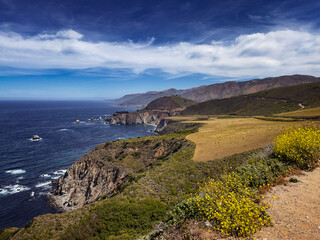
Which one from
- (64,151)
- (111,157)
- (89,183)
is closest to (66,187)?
(89,183)

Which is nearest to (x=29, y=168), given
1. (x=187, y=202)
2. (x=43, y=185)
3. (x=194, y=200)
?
(x=43, y=185)

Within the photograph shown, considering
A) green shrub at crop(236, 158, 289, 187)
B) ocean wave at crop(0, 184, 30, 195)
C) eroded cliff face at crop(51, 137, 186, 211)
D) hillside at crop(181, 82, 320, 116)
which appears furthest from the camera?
hillside at crop(181, 82, 320, 116)

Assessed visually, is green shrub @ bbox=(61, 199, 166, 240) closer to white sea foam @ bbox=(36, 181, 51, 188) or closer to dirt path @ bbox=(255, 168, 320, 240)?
dirt path @ bbox=(255, 168, 320, 240)

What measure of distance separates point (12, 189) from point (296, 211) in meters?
68.2

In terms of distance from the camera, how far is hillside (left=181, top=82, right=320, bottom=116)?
4903 inches

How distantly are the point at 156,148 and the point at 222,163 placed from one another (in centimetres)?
2681

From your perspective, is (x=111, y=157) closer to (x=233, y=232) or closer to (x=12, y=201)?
(x=12, y=201)

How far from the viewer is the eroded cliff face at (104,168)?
45.4 m

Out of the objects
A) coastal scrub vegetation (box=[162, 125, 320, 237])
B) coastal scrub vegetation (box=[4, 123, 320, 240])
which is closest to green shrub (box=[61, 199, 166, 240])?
coastal scrub vegetation (box=[4, 123, 320, 240])

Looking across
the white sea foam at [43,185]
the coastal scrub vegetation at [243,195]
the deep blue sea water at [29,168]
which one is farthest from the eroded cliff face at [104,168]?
the coastal scrub vegetation at [243,195]

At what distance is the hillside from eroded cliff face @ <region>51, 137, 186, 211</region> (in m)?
106

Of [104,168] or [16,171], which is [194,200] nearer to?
[104,168]

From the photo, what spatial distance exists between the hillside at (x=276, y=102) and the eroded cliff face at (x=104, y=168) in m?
106

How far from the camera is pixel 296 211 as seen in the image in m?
9.73
